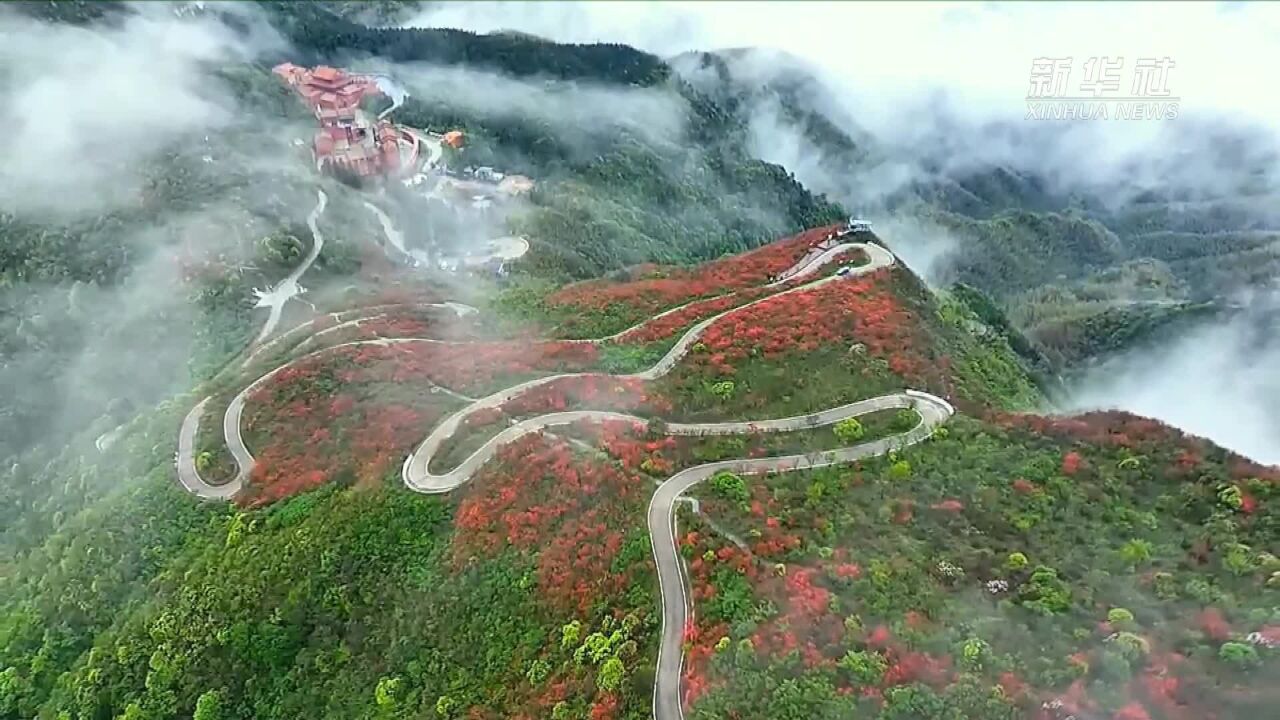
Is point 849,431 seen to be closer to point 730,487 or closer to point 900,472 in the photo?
point 900,472

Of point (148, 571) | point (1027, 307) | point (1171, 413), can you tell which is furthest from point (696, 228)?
point (148, 571)

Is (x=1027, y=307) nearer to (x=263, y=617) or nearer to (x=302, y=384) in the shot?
(x=302, y=384)

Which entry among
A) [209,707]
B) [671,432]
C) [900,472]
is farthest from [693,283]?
[209,707]

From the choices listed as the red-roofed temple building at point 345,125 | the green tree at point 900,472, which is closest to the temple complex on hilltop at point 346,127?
the red-roofed temple building at point 345,125

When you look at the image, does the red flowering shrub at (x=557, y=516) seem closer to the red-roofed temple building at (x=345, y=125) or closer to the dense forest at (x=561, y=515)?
the dense forest at (x=561, y=515)

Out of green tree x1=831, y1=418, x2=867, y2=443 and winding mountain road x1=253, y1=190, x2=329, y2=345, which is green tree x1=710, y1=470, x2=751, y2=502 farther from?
winding mountain road x1=253, y1=190, x2=329, y2=345

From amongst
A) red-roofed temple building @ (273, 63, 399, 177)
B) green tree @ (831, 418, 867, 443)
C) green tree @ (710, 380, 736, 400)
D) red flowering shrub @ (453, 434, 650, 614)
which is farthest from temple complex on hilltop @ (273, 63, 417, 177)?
green tree @ (831, 418, 867, 443)
